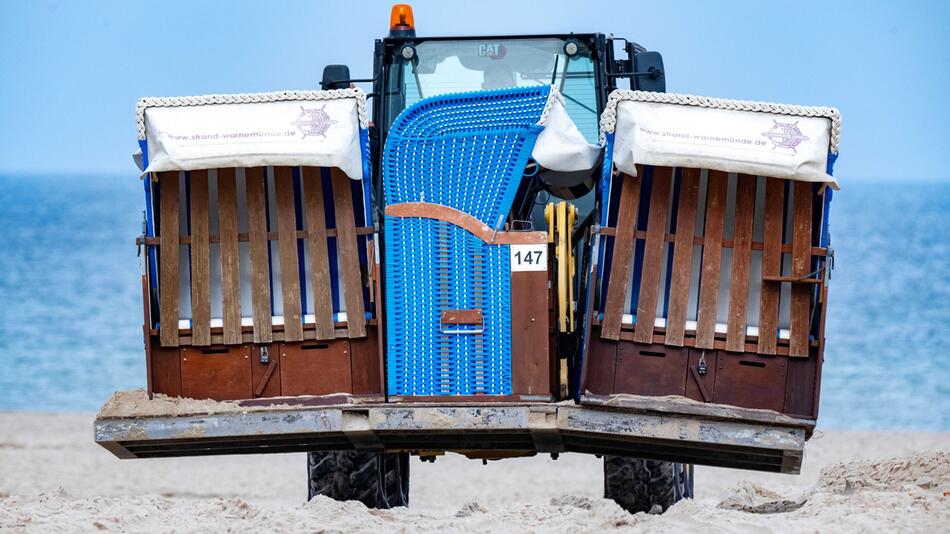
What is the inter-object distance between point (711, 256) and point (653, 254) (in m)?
0.30

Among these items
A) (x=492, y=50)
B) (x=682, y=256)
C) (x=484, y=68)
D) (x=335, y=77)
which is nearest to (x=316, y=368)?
(x=682, y=256)

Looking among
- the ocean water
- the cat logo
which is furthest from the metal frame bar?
the ocean water

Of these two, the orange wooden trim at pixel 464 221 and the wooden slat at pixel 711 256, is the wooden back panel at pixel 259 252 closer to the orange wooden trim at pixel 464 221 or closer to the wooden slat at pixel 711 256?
the orange wooden trim at pixel 464 221

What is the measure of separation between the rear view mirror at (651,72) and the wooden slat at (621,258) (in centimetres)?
133

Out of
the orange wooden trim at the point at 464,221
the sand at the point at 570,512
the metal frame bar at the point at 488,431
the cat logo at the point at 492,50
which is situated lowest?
the sand at the point at 570,512

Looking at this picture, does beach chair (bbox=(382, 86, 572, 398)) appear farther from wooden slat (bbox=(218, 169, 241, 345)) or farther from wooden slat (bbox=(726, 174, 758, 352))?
wooden slat (bbox=(726, 174, 758, 352))

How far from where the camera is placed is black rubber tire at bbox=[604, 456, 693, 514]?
1103 cm

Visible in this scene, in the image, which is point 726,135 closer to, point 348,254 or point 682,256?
point 682,256

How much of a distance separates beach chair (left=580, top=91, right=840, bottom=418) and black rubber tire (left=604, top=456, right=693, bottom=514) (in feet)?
5.67

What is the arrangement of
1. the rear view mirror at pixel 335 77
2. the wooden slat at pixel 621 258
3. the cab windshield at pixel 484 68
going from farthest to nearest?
the cab windshield at pixel 484 68 < the rear view mirror at pixel 335 77 < the wooden slat at pixel 621 258

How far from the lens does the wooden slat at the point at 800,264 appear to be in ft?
30.2

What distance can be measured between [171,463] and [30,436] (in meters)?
3.14

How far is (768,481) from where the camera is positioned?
1955 cm

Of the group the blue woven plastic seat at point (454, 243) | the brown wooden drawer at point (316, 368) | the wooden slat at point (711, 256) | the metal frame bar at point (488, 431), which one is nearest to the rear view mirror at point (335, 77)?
the blue woven plastic seat at point (454, 243)
